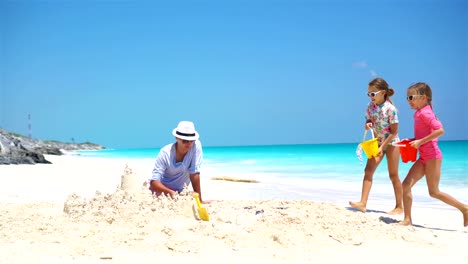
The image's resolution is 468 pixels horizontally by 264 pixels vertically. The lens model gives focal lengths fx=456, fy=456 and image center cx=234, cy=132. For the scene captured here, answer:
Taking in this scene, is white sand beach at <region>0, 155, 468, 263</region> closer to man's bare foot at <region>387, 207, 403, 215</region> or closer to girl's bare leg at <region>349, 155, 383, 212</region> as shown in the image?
man's bare foot at <region>387, 207, 403, 215</region>

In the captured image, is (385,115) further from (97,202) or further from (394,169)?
(97,202)

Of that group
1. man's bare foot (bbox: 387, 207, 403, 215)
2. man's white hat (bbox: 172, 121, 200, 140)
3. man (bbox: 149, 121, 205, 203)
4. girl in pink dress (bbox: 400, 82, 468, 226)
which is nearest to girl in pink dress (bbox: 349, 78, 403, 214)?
man's bare foot (bbox: 387, 207, 403, 215)

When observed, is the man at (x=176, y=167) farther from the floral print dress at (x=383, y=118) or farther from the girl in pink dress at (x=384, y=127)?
the floral print dress at (x=383, y=118)

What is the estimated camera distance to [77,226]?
4.09m

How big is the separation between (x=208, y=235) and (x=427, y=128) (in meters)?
2.54

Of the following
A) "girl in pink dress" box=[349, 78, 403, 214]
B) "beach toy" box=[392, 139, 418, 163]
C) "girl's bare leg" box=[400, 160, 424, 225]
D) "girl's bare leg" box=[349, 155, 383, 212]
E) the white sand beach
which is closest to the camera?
the white sand beach

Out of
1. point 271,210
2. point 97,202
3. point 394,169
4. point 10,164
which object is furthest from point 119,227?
point 10,164

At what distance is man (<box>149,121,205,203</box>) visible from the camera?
4945mm

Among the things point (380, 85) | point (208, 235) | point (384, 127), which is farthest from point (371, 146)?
point (208, 235)

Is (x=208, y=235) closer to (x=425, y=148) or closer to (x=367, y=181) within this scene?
(x=425, y=148)

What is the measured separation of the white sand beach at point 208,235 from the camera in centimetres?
351

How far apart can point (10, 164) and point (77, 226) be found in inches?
438

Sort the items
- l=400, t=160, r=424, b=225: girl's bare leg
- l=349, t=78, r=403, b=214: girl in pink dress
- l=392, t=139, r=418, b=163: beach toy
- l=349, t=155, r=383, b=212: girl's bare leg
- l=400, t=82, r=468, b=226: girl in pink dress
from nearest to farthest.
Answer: l=400, t=82, r=468, b=226: girl in pink dress < l=400, t=160, r=424, b=225: girl's bare leg < l=392, t=139, r=418, b=163: beach toy < l=349, t=78, r=403, b=214: girl in pink dress < l=349, t=155, r=383, b=212: girl's bare leg

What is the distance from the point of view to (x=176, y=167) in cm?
509
